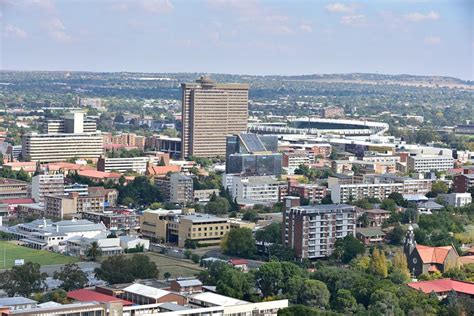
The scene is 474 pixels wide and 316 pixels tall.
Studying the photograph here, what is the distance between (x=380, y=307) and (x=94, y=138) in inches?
484

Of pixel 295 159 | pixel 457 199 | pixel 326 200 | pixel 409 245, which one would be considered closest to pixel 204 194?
pixel 326 200

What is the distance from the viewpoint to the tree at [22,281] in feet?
30.7

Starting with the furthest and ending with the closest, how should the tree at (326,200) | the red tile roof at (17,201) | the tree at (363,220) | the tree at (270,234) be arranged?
1. the red tile roof at (17,201)
2. the tree at (326,200)
3. the tree at (363,220)
4. the tree at (270,234)

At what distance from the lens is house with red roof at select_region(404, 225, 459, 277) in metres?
10.5

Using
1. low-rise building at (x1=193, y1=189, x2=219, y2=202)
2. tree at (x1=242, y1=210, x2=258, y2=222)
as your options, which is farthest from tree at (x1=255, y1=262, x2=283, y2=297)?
low-rise building at (x1=193, y1=189, x2=219, y2=202)

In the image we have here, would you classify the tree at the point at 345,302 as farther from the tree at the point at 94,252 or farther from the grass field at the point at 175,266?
the tree at the point at 94,252

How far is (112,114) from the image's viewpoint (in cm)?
3166

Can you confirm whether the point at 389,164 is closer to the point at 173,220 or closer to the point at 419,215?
the point at 419,215

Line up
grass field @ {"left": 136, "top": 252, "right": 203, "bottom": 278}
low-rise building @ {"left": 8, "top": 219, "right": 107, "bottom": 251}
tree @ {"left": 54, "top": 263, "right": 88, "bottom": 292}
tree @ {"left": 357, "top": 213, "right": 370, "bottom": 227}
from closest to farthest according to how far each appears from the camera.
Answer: tree @ {"left": 54, "top": 263, "right": 88, "bottom": 292} → grass field @ {"left": 136, "top": 252, "right": 203, "bottom": 278} → low-rise building @ {"left": 8, "top": 219, "right": 107, "bottom": 251} → tree @ {"left": 357, "top": 213, "right": 370, "bottom": 227}

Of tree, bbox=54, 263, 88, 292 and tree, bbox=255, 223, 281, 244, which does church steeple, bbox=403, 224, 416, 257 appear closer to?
tree, bbox=255, 223, 281, 244

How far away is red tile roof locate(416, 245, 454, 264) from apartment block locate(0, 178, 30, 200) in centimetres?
634

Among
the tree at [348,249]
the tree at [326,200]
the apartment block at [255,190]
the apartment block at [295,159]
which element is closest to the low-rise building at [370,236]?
the tree at [348,249]

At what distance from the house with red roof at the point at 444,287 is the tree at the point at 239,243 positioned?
2.30 m

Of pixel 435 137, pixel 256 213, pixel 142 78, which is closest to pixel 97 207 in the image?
pixel 256 213
